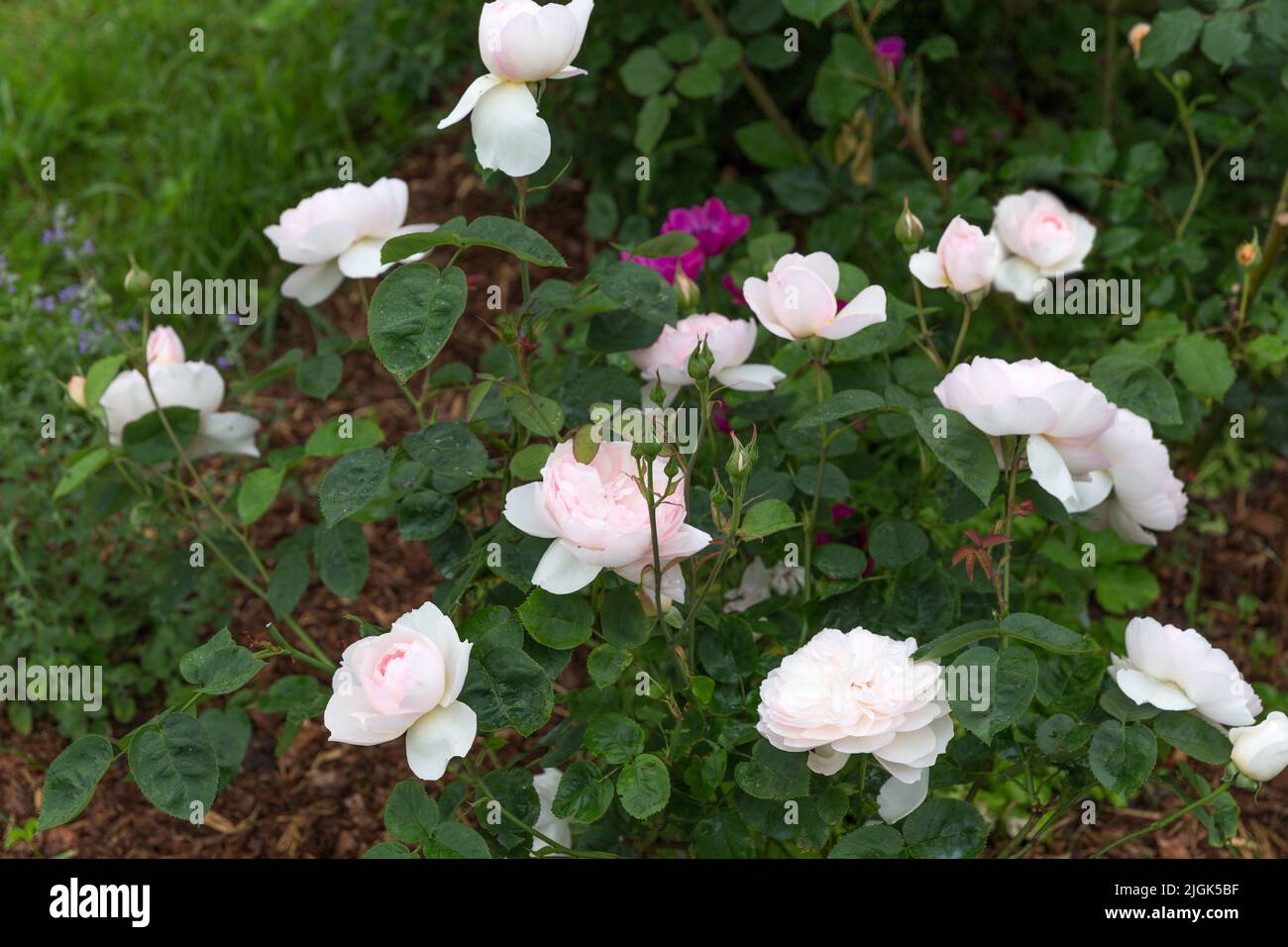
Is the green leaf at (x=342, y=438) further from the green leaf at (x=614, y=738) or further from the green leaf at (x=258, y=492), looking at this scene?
the green leaf at (x=614, y=738)

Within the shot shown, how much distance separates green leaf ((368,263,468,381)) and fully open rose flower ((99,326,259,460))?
0.70 m

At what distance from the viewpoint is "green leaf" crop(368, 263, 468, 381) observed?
1398mm

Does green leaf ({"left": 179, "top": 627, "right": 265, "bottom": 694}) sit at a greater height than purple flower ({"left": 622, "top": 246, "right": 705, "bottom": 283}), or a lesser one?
lesser

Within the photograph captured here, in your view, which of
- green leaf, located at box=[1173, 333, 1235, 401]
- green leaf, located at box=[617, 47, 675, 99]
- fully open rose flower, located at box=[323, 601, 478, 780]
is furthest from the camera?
green leaf, located at box=[617, 47, 675, 99]

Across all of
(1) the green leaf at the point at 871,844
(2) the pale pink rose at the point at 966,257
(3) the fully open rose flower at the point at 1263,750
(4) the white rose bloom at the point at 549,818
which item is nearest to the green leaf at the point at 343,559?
(4) the white rose bloom at the point at 549,818

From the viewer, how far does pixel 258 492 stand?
1.98 meters

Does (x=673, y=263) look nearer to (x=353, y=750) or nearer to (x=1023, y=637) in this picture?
Answer: (x=1023, y=637)

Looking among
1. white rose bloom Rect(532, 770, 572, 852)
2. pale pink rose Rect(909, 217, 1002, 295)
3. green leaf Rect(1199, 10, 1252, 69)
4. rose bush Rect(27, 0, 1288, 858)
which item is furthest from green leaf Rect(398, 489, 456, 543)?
green leaf Rect(1199, 10, 1252, 69)

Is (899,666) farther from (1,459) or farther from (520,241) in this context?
(1,459)

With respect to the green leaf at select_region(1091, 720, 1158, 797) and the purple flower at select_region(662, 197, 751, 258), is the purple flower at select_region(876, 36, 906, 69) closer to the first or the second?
the purple flower at select_region(662, 197, 751, 258)

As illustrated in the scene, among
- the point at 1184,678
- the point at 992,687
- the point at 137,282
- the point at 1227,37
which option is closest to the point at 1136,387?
the point at 1184,678

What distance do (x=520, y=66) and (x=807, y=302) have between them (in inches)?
16.7

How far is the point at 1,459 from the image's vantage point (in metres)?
2.56

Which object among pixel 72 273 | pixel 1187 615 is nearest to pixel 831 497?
pixel 1187 615
